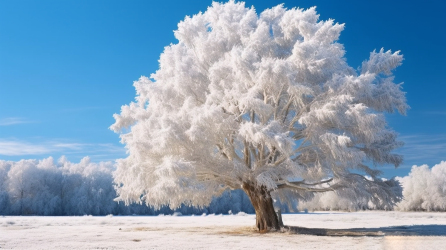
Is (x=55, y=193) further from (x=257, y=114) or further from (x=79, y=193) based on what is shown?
(x=257, y=114)

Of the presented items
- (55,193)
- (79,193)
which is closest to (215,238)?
(79,193)

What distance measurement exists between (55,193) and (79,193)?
5.38m

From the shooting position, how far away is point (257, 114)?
20.1 meters

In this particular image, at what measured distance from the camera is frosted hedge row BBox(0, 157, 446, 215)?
2616 inches

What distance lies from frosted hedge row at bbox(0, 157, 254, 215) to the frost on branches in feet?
160

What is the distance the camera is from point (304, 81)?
20.1 m

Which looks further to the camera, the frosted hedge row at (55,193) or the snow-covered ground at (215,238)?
the frosted hedge row at (55,193)

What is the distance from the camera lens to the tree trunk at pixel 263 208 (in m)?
21.5

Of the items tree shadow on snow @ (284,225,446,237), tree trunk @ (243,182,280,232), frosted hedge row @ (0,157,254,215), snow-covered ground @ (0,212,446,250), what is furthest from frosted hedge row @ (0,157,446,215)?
tree trunk @ (243,182,280,232)

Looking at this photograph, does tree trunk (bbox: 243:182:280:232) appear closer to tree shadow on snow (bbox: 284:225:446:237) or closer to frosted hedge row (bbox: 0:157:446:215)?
tree shadow on snow (bbox: 284:225:446:237)

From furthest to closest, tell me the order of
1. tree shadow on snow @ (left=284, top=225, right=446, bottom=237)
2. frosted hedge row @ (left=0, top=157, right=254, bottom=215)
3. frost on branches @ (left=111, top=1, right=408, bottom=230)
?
frosted hedge row @ (left=0, top=157, right=254, bottom=215)
tree shadow on snow @ (left=284, top=225, right=446, bottom=237)
frost on branches @ (left=111, top=1, right=408, bottom=230)

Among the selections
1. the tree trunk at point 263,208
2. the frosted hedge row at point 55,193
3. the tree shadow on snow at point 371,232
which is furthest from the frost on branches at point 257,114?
the frosted hedge row at point 55,193

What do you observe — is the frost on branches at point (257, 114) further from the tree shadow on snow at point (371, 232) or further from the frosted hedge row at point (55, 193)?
the frosted hedge row at point (55, 193)

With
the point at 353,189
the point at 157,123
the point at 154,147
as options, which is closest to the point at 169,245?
the point at 154,147
